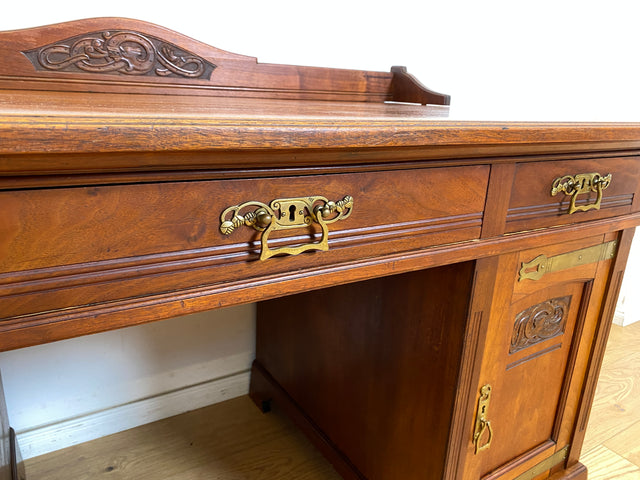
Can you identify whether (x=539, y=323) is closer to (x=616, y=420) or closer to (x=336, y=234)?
(x=336, y=234)

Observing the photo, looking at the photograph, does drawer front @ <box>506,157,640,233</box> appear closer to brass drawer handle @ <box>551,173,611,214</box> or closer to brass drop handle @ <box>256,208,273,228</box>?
brass drawer handle @ <box>551,173,611,214</box>

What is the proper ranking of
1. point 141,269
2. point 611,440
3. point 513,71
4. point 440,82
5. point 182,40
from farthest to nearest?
point 513,71 < point 440,82 < point 611,440 < point 182,40 < point 141,269

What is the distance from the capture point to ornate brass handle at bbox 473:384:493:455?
2.80ft

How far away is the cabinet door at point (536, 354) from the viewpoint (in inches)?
32.5

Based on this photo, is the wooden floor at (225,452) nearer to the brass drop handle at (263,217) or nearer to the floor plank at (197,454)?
the floor plank at (197,454)

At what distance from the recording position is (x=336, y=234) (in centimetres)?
57

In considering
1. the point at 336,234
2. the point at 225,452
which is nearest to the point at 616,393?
the point at 225,452

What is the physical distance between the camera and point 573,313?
957 mm

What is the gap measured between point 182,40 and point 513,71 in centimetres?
118

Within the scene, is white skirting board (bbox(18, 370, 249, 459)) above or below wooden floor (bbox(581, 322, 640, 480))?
above

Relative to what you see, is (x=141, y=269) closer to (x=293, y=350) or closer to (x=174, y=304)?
(x=174, y=304)

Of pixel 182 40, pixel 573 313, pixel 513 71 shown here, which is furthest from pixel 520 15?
pixel 182 40

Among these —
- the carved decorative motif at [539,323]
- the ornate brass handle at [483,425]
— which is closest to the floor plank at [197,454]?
the ornate brass handle at [483,425]

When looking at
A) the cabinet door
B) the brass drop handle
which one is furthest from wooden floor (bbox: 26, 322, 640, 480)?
the brass drop handle
